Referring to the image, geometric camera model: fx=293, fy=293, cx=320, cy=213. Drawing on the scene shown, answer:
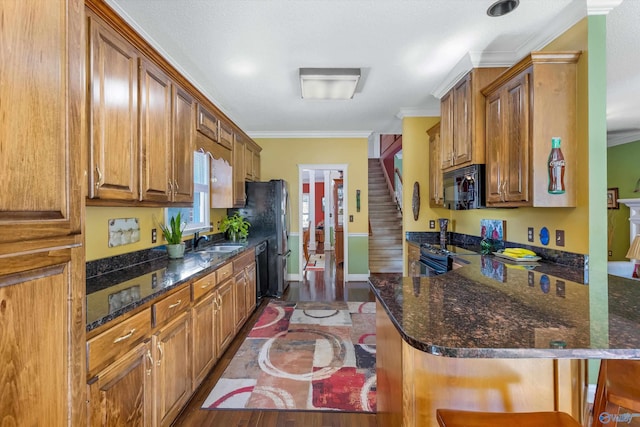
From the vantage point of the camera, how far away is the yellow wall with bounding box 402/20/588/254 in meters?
2.02

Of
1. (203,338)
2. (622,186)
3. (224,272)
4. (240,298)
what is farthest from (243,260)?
(622,186)

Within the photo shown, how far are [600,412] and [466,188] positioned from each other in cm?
206

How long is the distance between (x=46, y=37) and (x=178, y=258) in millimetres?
2114

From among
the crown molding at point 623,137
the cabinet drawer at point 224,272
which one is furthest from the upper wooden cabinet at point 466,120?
the crown molding at point 623,137

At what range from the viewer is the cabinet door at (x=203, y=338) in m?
2.02

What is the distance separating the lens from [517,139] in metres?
2.29

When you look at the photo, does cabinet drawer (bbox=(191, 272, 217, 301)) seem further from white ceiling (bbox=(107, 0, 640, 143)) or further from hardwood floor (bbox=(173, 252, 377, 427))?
white ceiling (bbox=(107, 0, 640, 143))

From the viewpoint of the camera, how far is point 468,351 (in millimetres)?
793

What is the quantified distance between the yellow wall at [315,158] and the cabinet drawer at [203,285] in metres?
3.09

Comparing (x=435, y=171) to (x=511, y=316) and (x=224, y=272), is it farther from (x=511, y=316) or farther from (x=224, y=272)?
(x=511, y=316)

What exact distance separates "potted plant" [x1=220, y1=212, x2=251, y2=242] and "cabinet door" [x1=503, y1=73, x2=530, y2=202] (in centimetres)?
314

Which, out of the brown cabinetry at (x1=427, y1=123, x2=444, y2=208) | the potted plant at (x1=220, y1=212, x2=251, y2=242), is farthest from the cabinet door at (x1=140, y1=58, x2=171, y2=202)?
the brown cabinetry at (x1=427, y1=123, x2=444, y2=208)

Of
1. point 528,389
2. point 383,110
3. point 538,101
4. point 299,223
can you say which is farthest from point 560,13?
point 299,223

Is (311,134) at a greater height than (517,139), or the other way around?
(311,134)
